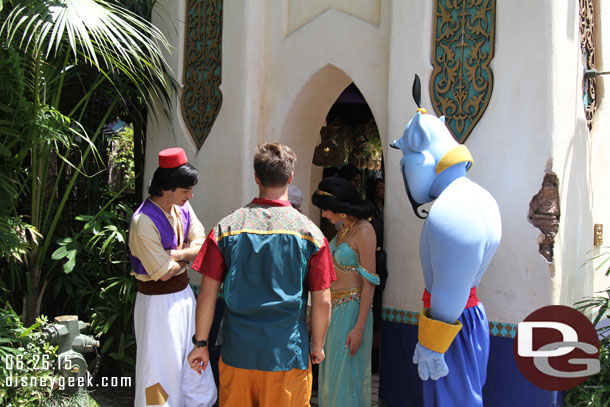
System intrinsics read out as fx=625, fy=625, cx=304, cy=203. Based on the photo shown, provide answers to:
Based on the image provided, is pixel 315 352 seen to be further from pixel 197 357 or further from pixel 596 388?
pixel 596 388

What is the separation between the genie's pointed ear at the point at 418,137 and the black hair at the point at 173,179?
1.43 meters

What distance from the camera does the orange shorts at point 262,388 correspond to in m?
2.96

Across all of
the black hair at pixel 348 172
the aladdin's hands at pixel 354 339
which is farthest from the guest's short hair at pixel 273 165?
the black hair at pixel 348 172

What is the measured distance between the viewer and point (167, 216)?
4.02 m

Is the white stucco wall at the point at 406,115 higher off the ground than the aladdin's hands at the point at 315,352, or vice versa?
the white stucco wall at the point at 406,115

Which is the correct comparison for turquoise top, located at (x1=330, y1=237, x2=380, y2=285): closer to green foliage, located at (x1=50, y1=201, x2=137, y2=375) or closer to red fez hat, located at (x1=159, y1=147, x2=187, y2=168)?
red fez hat, located at (x1=159, y1=147, x2=187, y2=168)

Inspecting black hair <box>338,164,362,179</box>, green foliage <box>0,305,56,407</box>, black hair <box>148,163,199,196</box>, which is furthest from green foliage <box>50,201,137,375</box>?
black hair <box>338,164,362,179</box>

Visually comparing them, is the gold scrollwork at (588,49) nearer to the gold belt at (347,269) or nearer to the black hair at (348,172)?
the gold belt at (347,269)

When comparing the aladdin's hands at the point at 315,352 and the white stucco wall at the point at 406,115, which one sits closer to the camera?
the aladdin's hands at the point at 315,352

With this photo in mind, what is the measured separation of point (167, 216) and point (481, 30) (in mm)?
2335

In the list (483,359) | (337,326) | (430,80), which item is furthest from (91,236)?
(483,359)

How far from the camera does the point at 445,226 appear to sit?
304cm

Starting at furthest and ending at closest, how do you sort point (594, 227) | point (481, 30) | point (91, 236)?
point (91, 236) → point (594, 227) → point (481, 30)

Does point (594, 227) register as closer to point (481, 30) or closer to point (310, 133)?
point (481, 30)
